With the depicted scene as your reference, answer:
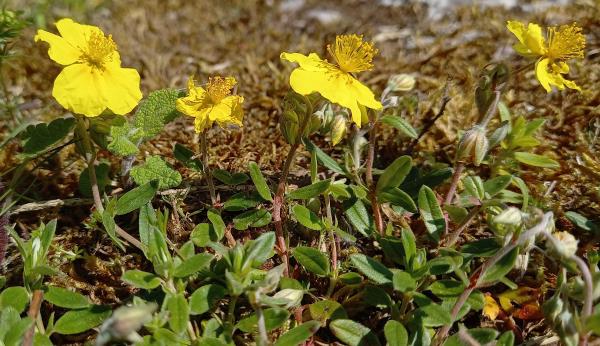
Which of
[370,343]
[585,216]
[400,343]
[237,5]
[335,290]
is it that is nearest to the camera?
[400,343]

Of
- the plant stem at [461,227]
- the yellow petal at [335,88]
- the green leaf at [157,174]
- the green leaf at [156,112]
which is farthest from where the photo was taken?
the green leaf at [156,112]

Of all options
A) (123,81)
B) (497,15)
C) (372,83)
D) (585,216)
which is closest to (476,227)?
(585,216)

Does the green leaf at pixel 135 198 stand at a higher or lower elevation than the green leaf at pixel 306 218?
higher

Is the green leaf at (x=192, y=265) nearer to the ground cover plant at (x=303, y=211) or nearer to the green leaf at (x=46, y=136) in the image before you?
the ground cover plant at (x=303, y=211)

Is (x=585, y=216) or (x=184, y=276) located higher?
(x=184, y=276)

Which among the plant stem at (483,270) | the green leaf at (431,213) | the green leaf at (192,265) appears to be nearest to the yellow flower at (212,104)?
the green leaf at (192,265)

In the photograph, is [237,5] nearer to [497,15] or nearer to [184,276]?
[497,15]
